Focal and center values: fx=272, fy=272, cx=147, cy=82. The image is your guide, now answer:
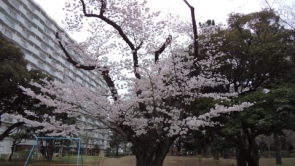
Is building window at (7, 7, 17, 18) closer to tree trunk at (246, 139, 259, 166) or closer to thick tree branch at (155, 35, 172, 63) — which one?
thick tree branch at (155, 35, 172, 63)

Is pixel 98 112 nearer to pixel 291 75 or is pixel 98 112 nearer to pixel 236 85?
pixel 236 85

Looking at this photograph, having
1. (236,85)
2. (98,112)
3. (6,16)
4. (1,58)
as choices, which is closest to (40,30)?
(6,16)

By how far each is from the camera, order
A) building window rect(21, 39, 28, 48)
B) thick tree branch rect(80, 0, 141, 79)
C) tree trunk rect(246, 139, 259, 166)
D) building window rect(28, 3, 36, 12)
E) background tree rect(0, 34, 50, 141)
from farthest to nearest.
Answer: building window rect(28, 3, 36, 12)
building window rect(21, 39, 28, 48)
tree trunk rect(246, 139, 259, 166)
background tree rect(0, 34, 50, 141)
thick tree branch rect(80, 0, 141, 79)

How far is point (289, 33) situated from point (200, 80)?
877cm

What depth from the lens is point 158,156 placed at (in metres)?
8.28

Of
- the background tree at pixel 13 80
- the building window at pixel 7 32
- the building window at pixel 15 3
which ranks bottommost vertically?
the background tree at pixel 13 80

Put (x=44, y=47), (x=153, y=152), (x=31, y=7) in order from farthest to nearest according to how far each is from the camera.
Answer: (x=44, y=47)
(x=31, y=7)
(x=153, y=152)

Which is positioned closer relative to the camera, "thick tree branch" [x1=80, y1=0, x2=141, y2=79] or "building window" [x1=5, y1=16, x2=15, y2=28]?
"thick tree branch" [x1=80, y1=0, x2=141, y2=79]

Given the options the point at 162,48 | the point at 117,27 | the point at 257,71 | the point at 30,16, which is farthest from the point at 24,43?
the point at 162,48

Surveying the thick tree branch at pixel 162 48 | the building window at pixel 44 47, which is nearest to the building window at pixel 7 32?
the building window at pixel 44 47

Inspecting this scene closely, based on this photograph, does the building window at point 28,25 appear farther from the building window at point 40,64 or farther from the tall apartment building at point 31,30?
the building window at point 40,64

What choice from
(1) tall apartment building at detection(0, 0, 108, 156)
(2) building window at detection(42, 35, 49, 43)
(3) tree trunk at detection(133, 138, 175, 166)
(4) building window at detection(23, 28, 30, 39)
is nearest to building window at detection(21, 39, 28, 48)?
(1) tall apartment building at detection(0, 0, 108, 156)

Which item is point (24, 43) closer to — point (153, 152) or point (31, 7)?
point (31, 7)

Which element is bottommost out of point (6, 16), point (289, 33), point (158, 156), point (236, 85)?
point (158, 156)
